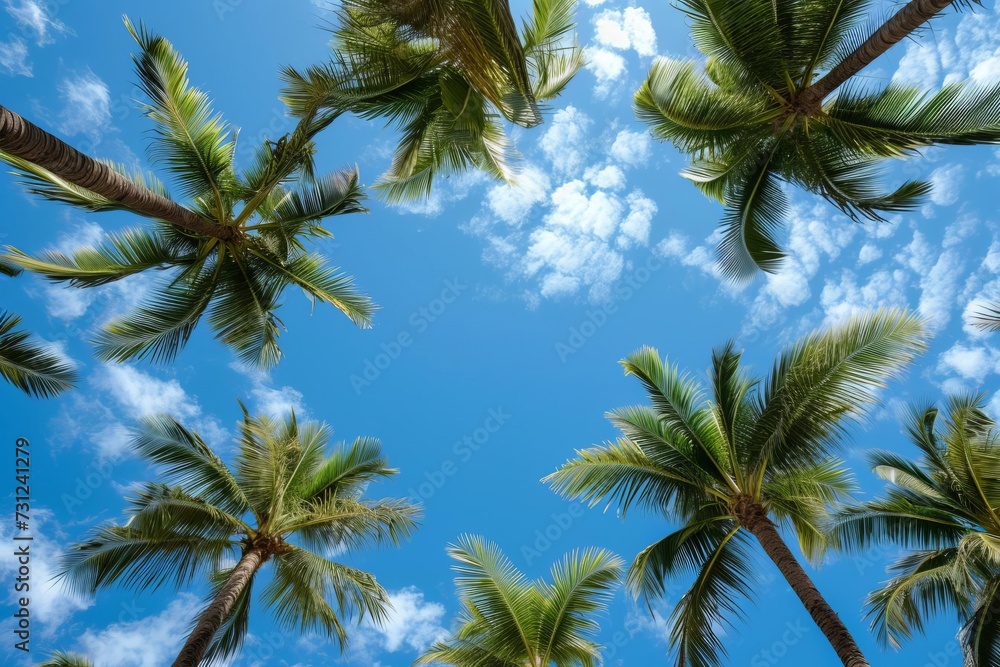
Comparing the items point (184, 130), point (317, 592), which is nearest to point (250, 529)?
point (317, 592)

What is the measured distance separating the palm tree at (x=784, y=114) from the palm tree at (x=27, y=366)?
11.6m

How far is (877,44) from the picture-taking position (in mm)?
9406

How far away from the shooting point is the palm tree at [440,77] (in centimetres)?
743

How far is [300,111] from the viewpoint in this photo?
1086 centimetres

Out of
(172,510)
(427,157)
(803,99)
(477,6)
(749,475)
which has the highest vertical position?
(803,99)

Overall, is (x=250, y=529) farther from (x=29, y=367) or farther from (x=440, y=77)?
(x=440, y=77)

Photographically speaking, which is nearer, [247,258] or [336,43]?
[336,43]

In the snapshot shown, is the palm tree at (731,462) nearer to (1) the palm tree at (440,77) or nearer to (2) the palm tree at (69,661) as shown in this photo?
(1) the palm tree at (440,77)

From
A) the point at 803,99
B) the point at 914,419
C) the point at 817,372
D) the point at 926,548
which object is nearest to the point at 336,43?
the point at 803,99

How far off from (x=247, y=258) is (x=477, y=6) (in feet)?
23.5

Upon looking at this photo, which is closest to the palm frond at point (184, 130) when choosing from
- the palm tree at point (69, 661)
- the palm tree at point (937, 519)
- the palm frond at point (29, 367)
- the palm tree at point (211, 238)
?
the palm tree at point (211, 238)

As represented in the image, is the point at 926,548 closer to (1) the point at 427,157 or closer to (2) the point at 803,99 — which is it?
(2) the point at 803,99

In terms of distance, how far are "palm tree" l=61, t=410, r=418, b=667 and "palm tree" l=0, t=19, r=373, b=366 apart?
179 centimetres

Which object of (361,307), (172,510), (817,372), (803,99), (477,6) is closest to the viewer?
(477,6)
